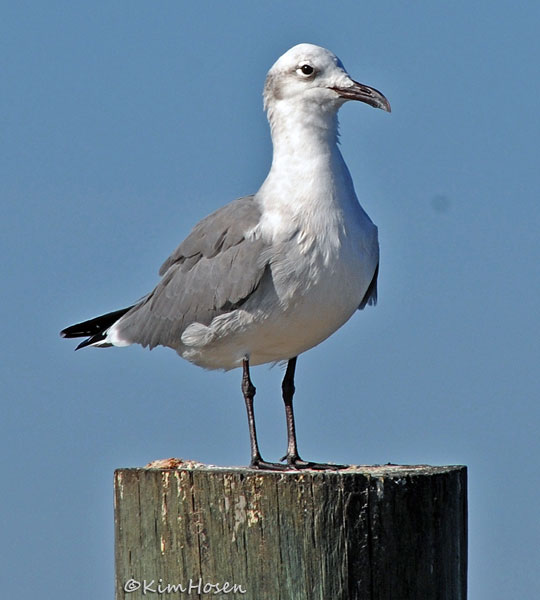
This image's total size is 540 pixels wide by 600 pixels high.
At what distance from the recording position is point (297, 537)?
5.25 m

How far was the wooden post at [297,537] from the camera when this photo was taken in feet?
17.2

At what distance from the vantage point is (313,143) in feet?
24.4

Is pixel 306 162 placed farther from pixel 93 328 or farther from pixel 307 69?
pixel 93 328

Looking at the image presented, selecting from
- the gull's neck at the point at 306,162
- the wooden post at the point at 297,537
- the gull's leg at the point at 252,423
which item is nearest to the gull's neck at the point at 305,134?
the gull's neck at the point at 306,162

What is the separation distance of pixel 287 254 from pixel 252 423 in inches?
49.2

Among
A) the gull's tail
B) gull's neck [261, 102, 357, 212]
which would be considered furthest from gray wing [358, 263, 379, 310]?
the gull's tail

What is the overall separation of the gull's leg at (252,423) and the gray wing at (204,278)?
48 cm

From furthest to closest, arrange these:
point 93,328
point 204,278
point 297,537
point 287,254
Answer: point 93,328, point 204,278, point 287,254, point 297,537

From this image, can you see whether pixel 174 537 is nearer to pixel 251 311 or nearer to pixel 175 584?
pixel 175 584

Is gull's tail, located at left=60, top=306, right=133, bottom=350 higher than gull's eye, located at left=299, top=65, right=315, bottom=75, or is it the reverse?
gull's eye, located at left=299, top=65, right=315, bottom=75

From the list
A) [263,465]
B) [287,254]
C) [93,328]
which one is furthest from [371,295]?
[93,328]

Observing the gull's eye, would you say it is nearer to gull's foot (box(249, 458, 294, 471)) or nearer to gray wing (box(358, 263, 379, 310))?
gray wing (box(358, 263, 379, 310))

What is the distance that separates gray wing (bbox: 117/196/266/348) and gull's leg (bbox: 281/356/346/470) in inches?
34.8

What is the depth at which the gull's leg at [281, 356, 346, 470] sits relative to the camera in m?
7.28
